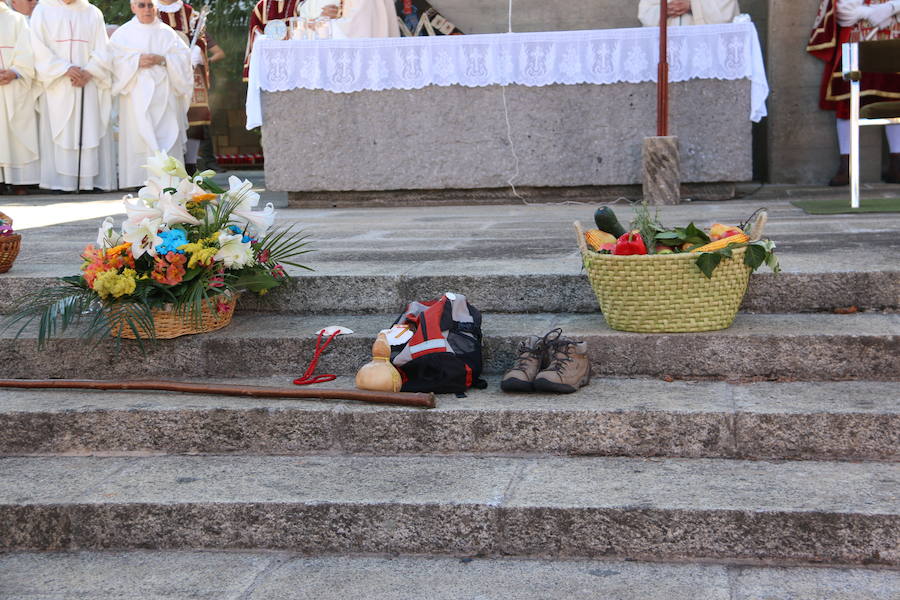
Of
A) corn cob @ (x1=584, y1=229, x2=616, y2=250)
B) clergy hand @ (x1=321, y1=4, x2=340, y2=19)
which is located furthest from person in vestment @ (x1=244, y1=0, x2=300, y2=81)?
corn cob @ (x1=584, y1=229, x2=616, y2=250)

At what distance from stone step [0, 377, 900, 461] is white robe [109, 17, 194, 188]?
806cm

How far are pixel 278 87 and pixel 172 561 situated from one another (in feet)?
19.0

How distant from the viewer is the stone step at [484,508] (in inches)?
121

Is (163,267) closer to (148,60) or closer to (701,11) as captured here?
(701,11)

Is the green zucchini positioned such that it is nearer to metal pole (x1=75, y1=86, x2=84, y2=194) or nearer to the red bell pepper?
the red bell pepper

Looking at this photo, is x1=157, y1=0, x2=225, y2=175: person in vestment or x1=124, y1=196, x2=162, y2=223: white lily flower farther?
x1=157, y1=0, x2=225, y2=175: person in vestment

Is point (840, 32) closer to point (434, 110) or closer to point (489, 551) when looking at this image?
point (434, 110)

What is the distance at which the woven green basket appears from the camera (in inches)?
153

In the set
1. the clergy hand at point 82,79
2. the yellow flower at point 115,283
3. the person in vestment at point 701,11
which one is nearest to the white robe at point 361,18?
the person in vestment at point 701,11

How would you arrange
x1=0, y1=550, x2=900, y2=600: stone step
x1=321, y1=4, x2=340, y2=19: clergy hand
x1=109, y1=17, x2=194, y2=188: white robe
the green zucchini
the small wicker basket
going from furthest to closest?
x1=109, y1=17, x2=194, y2=188: white robe, x1=321, y1=4, x2=340, y2=19: clergy hand, the small wicker basket, the green zucchini, x1=0, y1=550, x2=900, y2=600: stone step

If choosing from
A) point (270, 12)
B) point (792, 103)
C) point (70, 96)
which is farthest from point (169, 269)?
point (270, 12)

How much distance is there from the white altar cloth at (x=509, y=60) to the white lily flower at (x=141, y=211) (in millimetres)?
4106

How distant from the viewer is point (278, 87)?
854cm

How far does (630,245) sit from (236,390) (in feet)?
5.07
